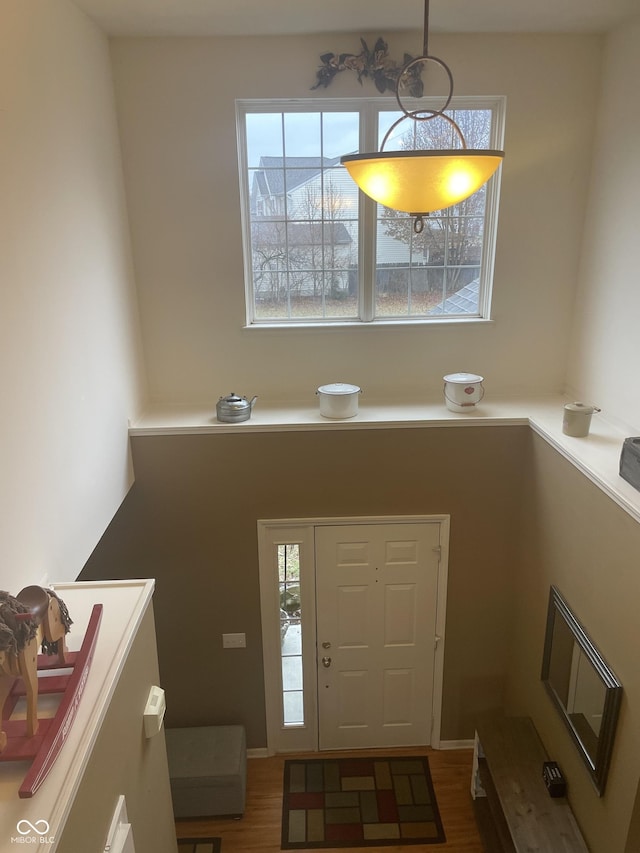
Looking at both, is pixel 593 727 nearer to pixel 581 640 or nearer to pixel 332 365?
pixel 581 640

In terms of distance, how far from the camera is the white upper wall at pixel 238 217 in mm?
3510

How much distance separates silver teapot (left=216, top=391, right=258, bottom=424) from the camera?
3.72m

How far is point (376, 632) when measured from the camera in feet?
13.9

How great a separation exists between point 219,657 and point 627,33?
4520 millimetres

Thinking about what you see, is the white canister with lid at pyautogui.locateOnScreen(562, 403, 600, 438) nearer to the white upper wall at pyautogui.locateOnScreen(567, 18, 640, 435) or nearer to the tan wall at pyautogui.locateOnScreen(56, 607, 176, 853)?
the white upper wall at pyautogui.locateOnScreen(567, 18, 640, 435)

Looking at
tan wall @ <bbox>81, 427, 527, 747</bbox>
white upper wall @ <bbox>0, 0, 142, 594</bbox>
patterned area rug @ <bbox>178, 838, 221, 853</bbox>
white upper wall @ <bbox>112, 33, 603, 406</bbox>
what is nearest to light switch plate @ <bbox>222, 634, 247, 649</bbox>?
tan wall @ <bbox>81, 427, 527, 747</bbox>

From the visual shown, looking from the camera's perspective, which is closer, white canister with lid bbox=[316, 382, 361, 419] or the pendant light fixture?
the pendant light fixture

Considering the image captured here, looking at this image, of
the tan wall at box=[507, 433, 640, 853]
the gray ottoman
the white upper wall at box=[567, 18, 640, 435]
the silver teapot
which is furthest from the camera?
the gray ottoman

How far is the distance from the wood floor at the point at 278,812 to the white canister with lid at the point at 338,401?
101 inches

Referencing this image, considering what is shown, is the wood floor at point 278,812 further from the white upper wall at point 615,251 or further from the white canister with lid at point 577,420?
the white upper wall at point 615,251

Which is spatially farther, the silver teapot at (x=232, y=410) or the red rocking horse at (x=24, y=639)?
the silver teapot at (x=232, y=410)

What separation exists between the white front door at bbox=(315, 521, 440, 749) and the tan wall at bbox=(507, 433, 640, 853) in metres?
0.61

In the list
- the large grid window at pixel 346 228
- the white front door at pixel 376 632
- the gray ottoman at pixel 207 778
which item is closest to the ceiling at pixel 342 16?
the large grid window at pixel 346 228

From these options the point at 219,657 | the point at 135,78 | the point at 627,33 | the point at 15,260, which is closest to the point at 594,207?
the point at 627,33
